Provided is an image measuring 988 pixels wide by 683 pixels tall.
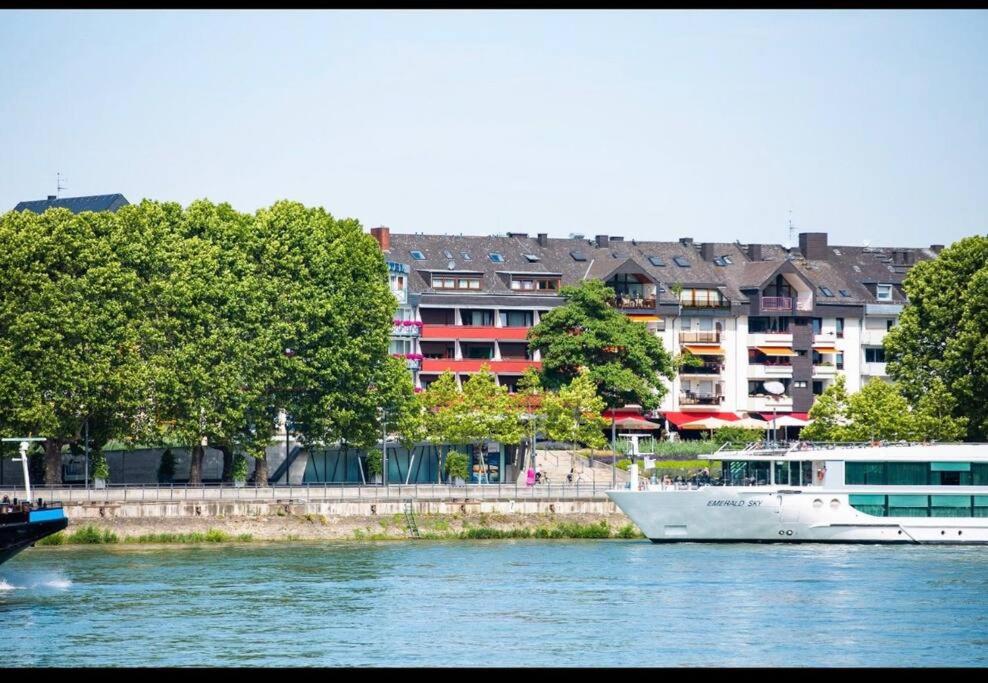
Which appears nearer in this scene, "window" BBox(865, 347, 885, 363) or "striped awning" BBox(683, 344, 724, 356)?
"striped awning" BBox(683, 344, 724, 356)

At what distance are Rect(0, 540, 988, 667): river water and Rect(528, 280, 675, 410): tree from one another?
1306 inches

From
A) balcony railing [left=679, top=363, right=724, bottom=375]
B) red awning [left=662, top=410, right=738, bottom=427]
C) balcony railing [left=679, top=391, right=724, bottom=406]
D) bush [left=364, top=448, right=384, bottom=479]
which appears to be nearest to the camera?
bush [left=364, top=448, right=384, bottom=479]

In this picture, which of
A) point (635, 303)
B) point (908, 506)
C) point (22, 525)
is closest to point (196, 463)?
point (22, 525)

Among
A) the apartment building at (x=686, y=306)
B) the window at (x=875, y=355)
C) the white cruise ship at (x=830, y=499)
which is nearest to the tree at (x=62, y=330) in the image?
the white cruise ship at (x=830, y=499)

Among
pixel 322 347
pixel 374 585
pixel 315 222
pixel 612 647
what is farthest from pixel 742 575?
pixel 315 222

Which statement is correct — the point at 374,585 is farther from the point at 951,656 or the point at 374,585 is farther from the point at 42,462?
the point at 42,462

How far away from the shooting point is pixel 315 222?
2945 inches

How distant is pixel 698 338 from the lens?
106m

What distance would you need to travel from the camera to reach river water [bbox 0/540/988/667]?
32656 millimetres

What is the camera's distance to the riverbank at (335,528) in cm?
6191

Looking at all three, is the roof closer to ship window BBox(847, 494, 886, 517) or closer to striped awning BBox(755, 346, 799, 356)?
striped awning BBox(755, 346, 799, 356)

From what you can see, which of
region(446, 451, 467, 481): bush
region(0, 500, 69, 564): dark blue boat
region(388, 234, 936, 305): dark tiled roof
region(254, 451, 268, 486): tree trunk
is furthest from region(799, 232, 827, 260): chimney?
region(0, 500, 69, 564): dark blue boat

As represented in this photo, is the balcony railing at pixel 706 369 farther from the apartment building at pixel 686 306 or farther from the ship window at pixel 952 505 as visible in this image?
the ship window at pixel 952 505

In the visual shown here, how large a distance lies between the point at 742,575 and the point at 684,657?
18.0 meters
